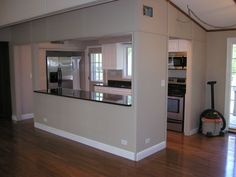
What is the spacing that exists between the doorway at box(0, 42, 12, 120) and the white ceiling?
4.72 metres

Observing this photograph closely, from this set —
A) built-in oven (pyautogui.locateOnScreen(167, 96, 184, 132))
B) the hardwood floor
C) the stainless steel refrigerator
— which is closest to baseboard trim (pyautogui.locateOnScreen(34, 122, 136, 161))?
the hardwood floor

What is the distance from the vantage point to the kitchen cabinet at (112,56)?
6.86 m

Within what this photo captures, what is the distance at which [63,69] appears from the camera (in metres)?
7.50

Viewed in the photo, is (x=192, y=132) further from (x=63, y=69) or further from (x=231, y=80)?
(x=63, y=69)

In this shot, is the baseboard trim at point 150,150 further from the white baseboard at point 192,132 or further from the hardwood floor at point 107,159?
the white baseboard at point 192,132

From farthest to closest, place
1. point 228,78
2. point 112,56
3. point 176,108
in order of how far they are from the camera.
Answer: point 112,56, point 176,108, point 228,78

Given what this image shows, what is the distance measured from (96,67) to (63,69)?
1.10 m

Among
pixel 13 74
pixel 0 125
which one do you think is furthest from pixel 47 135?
pixel 13 74

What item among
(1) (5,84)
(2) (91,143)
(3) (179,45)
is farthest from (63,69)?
(3) (179,45)

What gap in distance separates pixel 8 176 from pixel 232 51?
4.80 m

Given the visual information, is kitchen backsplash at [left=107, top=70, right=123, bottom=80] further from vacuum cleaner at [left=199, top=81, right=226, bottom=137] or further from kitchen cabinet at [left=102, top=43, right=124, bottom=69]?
vacuum cleaner at [left=199, top=81, right=226, bottom=137]

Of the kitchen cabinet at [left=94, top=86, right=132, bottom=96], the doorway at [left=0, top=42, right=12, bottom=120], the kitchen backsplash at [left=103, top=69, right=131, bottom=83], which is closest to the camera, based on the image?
the kitchen cabinet at [left=94, top=86, right=132, bottom=96]

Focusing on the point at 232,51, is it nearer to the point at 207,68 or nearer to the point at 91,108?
the point at 207,68

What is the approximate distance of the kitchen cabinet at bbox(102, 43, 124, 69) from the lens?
22.5ft
